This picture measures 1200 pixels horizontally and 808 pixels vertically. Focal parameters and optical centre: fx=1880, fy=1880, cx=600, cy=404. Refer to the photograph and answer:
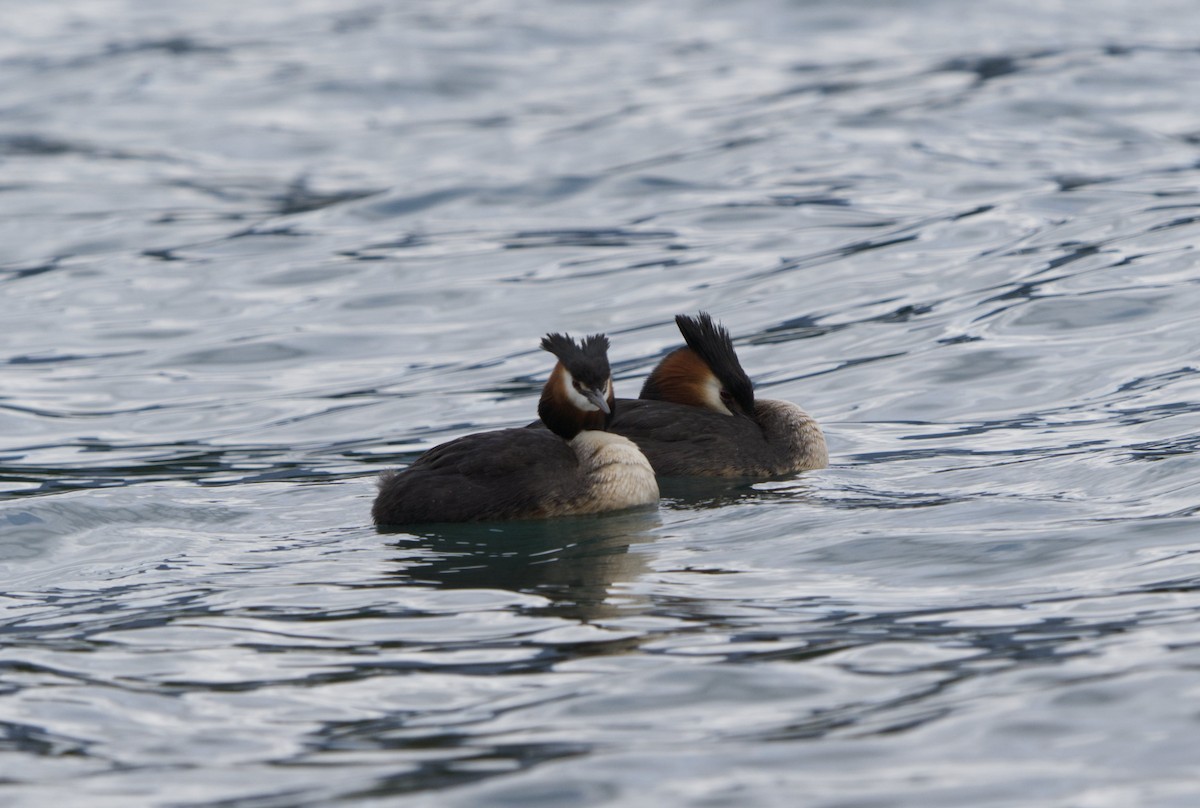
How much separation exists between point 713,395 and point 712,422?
0.37m

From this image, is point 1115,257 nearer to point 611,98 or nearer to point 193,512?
point 193,512

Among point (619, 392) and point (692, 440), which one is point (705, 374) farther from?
point (619, 392)

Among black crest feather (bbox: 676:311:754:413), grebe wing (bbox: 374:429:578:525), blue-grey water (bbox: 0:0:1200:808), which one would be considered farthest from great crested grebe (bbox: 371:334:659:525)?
black crest feather (bbox: 676:311:754:413)

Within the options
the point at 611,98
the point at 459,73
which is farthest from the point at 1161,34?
the point at 459,73

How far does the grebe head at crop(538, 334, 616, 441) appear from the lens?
9.06 metres

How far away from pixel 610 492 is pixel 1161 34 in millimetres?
19197

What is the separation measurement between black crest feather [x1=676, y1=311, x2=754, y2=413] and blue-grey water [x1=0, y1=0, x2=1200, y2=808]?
A: 70 cm

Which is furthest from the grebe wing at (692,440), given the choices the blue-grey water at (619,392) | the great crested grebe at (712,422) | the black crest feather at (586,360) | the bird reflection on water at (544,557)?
the bird reflection on water at (544,557)

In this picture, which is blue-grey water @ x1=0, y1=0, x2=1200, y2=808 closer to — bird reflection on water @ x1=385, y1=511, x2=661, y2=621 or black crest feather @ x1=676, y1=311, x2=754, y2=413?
bird reflection on water @ x1=385, y1=511, x2=661, y2=621

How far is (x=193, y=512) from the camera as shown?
941cm

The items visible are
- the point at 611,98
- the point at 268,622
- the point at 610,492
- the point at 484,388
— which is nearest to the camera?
the point at 268,622

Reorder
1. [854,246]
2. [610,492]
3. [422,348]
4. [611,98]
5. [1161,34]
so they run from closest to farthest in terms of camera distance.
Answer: [610,492] < [422,348] < [854,246] < [611,98] < [1161,34]

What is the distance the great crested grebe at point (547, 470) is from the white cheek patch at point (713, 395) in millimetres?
1205

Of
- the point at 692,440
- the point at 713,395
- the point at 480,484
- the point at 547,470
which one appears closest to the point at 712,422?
the point at 692,440
